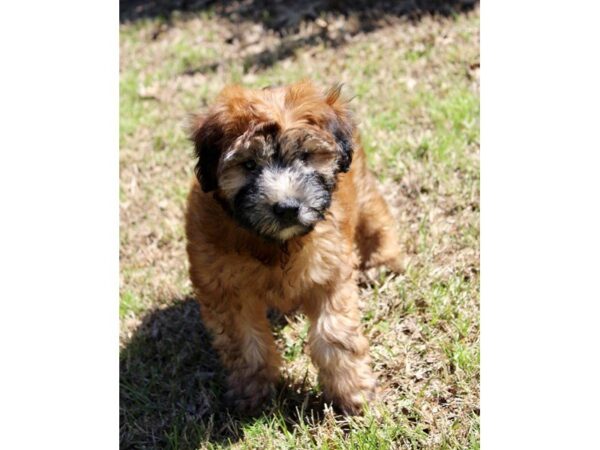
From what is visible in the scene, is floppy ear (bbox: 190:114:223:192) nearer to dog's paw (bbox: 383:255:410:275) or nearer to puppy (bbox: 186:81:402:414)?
puppy (bbox: 186:81:402:414)

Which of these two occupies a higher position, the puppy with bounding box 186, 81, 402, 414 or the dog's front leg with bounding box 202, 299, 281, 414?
the puppy with bounding box 186, 81, 402, 414

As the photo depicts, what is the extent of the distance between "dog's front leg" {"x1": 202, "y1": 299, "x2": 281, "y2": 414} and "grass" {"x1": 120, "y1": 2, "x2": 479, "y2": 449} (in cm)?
12

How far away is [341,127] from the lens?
3.82 metres

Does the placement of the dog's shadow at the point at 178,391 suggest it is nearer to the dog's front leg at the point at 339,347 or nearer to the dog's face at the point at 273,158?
the dog's front leg at the point at 339,347

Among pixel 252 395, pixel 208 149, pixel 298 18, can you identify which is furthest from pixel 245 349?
pixel 298 18

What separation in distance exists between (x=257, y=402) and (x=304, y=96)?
5.55ft

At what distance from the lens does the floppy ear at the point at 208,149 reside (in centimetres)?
365

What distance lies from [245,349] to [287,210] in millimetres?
1013

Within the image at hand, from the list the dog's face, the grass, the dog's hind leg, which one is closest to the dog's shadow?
the grass

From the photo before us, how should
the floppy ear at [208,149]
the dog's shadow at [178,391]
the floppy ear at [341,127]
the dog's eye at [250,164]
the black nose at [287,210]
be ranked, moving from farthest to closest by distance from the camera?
the dog's shadow at [178,391]
the floppy ear at [341,127]
the floppy ear at [208,149]
the dog's eye at [250,164]
the black nose at [287,210]

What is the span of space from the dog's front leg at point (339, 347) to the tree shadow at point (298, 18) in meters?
4.57

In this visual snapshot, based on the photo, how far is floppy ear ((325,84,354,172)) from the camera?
3773 mm

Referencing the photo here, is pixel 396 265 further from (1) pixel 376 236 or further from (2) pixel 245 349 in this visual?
(2) pixel 245 349

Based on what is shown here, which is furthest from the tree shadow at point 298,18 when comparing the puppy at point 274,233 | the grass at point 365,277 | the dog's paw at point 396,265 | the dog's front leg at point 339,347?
the dog's front leg at point 339,347
